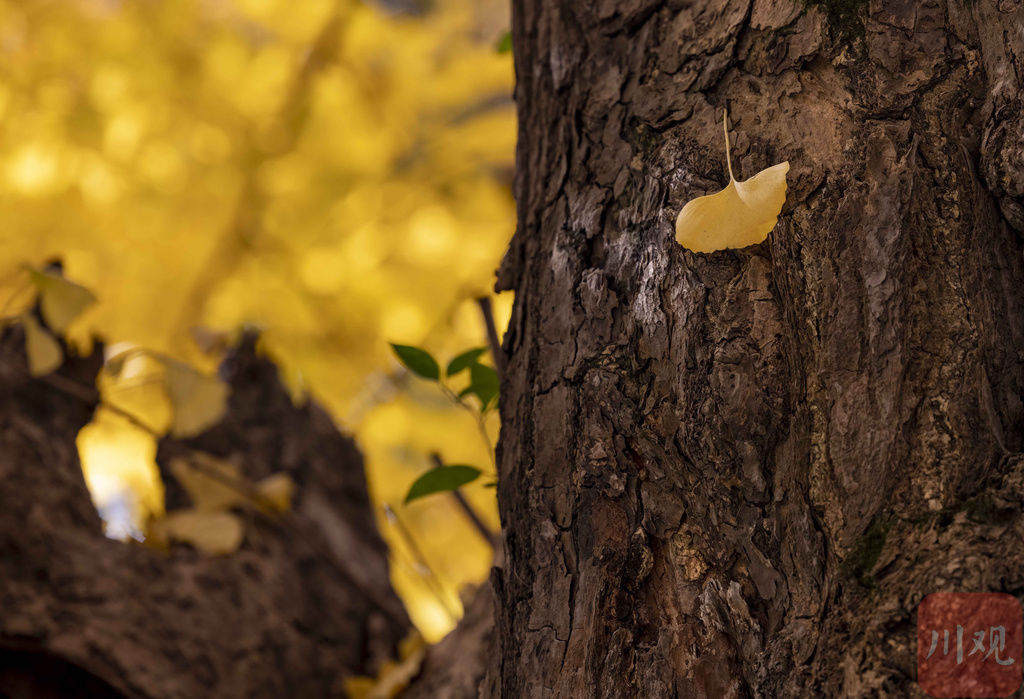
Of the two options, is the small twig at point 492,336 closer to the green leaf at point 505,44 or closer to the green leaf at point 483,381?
the green leaf at point 483,381

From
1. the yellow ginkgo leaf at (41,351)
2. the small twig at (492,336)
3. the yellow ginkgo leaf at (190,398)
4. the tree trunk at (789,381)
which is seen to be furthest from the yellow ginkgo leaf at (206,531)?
the tree trunk at (789,381)

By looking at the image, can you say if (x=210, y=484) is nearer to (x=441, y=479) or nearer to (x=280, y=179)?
(x=441, y=479)

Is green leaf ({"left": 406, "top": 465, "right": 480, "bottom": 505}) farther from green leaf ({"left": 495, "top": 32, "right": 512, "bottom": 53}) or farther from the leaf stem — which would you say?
green leaf ({"left": 495, "top": 32, "right": 512, "bottom": 53})

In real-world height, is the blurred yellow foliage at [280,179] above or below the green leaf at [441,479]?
above

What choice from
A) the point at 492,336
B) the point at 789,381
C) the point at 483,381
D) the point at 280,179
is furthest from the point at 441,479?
the point at 280,179

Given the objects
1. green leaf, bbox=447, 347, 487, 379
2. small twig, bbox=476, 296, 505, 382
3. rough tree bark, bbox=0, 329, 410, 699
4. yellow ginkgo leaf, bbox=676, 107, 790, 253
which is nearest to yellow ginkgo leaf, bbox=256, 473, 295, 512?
rough tree bark, bbox=0, 329, 410, 699

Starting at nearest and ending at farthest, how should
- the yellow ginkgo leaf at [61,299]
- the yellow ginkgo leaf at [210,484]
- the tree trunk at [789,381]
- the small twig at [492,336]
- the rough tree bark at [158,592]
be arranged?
the tree trunk at [789,381]
the small twig at [492,336]
the rough tree bark at [158,592]
the yellow ginkgo leaf at [61,299]
the yellow ginkgo leaf at [210,484]
